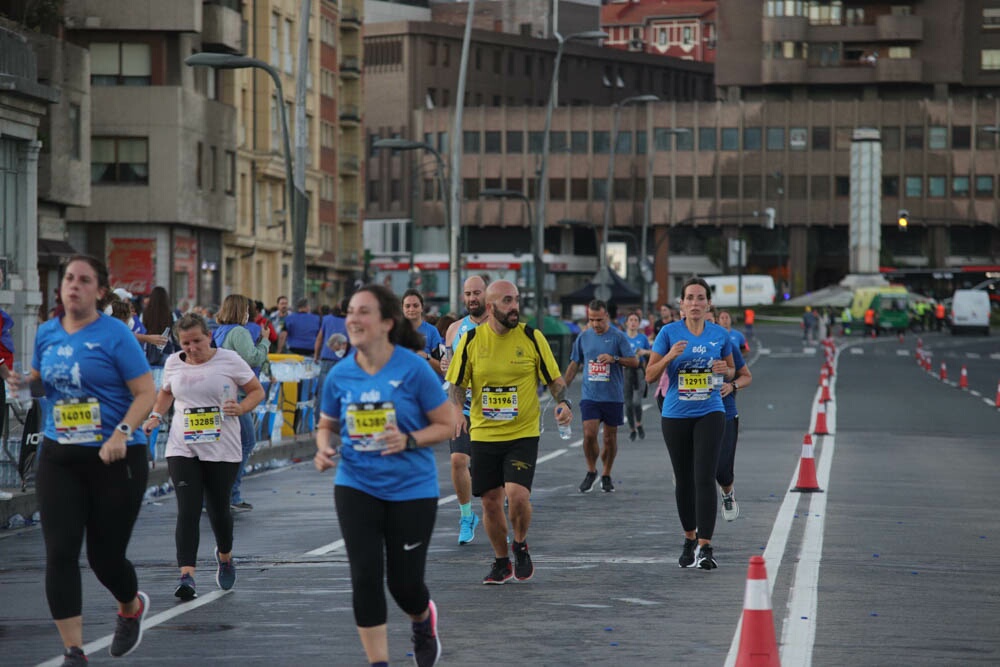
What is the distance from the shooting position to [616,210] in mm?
129875

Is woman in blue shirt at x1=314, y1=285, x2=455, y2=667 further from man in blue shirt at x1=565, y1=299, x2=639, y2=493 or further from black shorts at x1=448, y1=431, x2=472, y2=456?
man in blue shirt at x1=565, y1=299, x2=639, y2=493

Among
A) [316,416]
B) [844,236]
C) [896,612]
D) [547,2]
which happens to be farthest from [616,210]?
[896,612]

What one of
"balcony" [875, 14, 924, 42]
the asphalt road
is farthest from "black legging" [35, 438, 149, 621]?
"balcony" [875, 14, 924, 42]

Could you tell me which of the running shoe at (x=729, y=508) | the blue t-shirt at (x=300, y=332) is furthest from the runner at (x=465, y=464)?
the blue t-shirt at (x=300, y=332)

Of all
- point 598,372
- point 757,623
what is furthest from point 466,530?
point 757,623

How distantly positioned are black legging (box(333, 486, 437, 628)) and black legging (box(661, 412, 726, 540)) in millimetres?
4672

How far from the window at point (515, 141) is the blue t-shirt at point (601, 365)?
374ft

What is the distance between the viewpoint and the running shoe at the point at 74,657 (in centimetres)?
830

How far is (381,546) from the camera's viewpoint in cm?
771

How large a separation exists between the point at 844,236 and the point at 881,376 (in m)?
78.6

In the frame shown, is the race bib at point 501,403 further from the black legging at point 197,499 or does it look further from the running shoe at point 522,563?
the black legging at point 197,499

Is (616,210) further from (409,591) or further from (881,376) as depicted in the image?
(409,591)

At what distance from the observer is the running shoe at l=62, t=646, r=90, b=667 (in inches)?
327

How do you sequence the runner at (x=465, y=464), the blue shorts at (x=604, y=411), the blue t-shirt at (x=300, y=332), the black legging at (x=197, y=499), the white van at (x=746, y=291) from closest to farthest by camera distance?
1. the black legging at (x=197, y=499)
2. the runner at (x=465, y=464)
3. the blue shorts at (x=604, y=411)
4. the blue t-shirt at (x=300, y=332)
5. the white van at (x=746, y=291)
